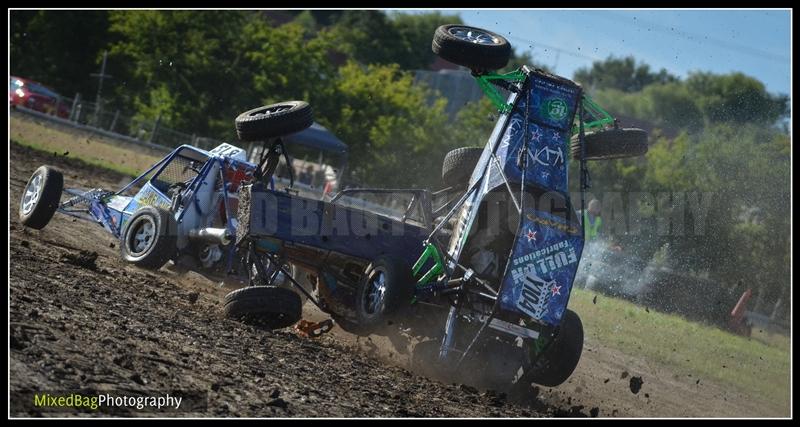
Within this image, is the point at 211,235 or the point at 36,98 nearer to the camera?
the point at 211,235

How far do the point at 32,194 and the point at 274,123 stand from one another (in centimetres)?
413

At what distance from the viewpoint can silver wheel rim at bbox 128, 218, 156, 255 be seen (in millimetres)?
11508

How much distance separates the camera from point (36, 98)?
3688cm

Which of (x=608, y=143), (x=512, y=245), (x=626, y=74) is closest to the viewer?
(x=512, y=245)

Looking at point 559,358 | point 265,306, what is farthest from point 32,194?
point 559,358

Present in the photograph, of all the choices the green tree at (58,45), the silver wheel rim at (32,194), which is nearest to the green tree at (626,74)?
the green tree at (58,45)

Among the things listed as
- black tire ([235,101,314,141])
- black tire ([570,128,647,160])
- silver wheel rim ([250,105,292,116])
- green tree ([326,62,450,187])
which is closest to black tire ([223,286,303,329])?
black tire ([235,101,314,141])

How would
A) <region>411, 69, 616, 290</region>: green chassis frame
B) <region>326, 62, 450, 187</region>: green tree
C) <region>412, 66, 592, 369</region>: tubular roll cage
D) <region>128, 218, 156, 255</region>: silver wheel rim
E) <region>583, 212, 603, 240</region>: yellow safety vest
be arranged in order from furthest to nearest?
<region>326, 62, 450, 187</region>: green tree, <region>583, 212, 603, 240</region>: yellow safety vest, <region>128, 218, 156, 255</region>: silver wheel rim, <region>411, 69, 616, 290</region>: green chassis frame, <region>412, 66, 592, 369</region>: tubular roll cage

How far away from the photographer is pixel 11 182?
1555 centimetres

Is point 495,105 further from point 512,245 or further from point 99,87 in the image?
point 99,87

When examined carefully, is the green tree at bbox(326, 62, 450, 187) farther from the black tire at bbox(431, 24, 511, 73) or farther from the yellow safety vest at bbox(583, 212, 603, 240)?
the black tire at bbox(431, 24, 511, 73)

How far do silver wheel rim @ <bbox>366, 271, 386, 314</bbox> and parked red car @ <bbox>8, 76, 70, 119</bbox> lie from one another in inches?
1141

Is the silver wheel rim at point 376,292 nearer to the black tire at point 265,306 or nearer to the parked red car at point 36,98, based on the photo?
the black tire at point 265,306

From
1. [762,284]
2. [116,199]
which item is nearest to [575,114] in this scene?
[116,199]
